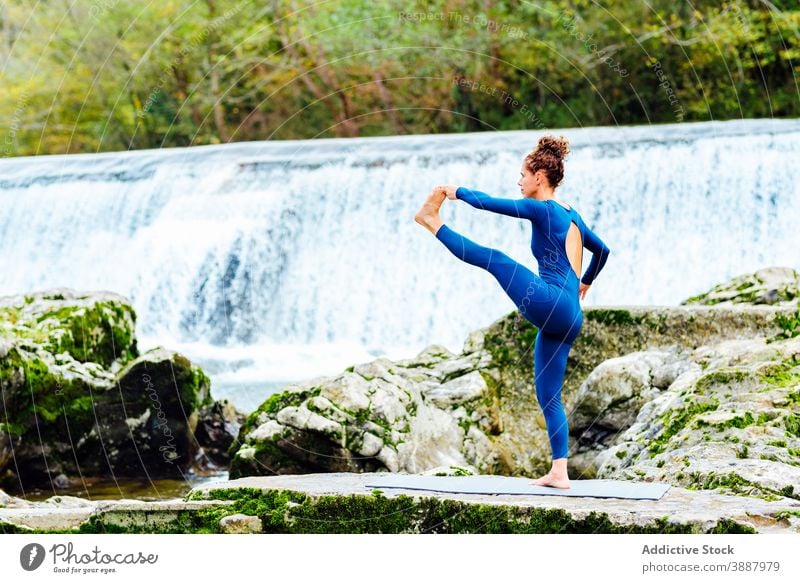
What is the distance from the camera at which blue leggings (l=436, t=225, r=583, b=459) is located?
4.93 m

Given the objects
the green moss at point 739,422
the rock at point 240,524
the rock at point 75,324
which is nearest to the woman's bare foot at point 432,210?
the rock at point 240,524

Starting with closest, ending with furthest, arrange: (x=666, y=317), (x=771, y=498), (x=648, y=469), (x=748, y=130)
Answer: (x=771, y=498)
(x=648, y=469)
(x=666, y=317)
(x=748, y=130)

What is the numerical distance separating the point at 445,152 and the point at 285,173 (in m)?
2.26

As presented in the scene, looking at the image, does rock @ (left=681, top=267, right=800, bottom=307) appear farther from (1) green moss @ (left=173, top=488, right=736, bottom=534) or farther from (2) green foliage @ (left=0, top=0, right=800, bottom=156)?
(2) green foliage @ (left=0, top=0, right=800, bottom=156)

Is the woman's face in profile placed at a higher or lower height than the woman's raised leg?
higher

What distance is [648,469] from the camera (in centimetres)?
584

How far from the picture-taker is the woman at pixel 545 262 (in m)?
4.93

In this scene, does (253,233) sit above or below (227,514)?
above

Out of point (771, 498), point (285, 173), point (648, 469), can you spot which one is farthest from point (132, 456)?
point (285, 173)

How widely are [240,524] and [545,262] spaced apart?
5.77 ft

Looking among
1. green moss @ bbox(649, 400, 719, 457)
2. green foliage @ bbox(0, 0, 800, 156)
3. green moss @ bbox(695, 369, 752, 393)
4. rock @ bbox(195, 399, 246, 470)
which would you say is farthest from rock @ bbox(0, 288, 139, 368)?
green foliage @ bbox(0, 0, 800, 156)

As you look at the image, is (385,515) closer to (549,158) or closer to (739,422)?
(549,158)

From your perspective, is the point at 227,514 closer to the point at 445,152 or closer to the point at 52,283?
the point at 445,152

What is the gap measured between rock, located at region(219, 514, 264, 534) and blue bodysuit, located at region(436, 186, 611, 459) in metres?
1.36
